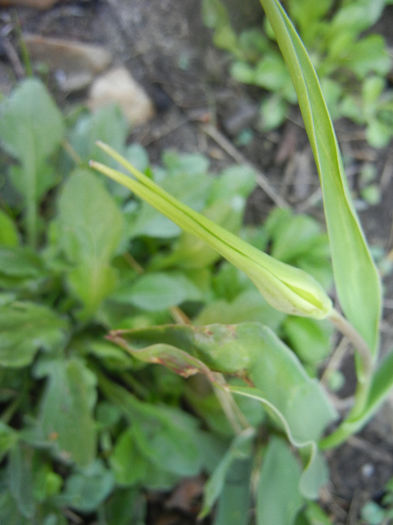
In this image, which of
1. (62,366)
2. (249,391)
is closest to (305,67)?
(249,391)

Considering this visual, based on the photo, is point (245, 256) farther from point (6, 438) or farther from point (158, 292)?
point (6, 438)

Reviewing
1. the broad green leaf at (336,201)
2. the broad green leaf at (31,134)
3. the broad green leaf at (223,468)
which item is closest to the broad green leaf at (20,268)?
the broad green leaf at (31,134)

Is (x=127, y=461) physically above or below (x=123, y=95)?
below

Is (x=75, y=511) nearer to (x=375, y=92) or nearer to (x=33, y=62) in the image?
(x=33, y=62)

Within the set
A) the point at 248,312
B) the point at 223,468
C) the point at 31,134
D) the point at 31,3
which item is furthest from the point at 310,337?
the point at 31,3

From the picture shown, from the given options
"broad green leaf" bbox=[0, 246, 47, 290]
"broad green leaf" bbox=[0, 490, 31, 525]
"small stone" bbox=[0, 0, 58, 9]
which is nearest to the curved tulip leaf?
"broad green leaf" bbox=[0, 246, 47, 290]

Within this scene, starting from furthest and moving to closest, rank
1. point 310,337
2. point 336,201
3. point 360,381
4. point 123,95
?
point 123,95 < point 310,337 < point 360,381 < point 336,201

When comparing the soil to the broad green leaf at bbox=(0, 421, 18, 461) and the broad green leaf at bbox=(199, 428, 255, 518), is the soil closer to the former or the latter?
the broad green leaf at bbox=(199, 428, 255, 518)

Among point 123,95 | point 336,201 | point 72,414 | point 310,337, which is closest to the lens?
point 336,201
